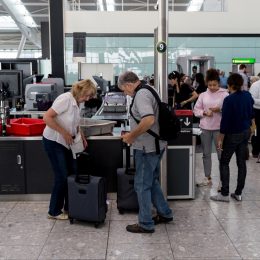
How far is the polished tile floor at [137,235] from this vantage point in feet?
10.4

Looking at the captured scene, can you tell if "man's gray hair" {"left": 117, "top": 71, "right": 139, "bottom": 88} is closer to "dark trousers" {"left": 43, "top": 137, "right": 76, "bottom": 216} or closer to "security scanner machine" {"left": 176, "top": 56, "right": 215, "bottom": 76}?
"dark trousers" {"left": 43, "top": 137, "right": 76, "bottom": 216}

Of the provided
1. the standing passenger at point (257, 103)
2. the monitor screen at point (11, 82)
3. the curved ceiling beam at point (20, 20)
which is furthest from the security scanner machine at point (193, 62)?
the monitor screen at point (11, 82)

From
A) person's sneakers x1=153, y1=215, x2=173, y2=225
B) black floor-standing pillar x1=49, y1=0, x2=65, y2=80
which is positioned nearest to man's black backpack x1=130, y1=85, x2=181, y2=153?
person's sneakers x1=153, y1=215, x2=173, y2=225

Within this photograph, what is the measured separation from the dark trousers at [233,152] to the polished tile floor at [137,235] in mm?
197

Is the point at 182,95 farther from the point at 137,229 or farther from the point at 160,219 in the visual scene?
the point at 137,229

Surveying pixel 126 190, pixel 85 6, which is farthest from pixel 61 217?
pixel 85 6

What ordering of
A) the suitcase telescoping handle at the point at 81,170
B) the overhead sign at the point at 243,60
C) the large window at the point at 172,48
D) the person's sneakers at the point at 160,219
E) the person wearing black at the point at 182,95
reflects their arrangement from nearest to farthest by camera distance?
1. the suitcase telescoping handle at the point at 81,170
2. the person's sneakers at the point at 160,219
3. the person wearing black at the point at 182,95
4. the overhead sign at the point at 243,60
5. the large window at the point at 172,48

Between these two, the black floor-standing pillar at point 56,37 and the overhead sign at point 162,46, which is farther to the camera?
the black floor-standing pillar at point 56,37

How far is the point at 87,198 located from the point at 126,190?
48cm

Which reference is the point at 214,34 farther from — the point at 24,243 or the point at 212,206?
the point at 24,243

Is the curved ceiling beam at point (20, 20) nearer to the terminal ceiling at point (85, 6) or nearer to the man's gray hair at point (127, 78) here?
the terminal ceiling at point (85, 6)

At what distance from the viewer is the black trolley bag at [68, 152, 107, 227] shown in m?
3.65

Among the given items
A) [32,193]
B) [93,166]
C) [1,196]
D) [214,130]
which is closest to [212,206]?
A: [214,130]

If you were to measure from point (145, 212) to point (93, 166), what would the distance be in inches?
41.9
